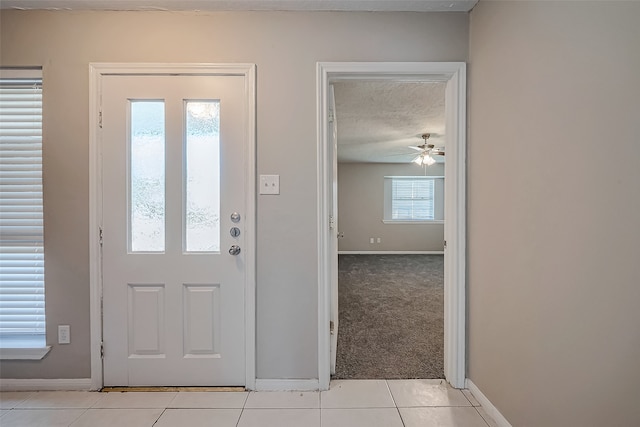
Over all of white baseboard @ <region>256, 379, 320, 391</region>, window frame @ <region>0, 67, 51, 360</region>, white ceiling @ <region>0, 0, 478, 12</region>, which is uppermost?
white ceiling @ <region>0, 0, 478, 12</region>

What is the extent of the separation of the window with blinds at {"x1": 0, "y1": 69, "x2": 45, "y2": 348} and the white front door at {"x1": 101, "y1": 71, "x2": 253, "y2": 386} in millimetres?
448

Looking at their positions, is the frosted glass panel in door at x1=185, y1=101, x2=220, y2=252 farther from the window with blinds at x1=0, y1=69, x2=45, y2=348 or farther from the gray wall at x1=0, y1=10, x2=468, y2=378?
the window with blinds at x1=0, y1=69, x2=45, y2=348

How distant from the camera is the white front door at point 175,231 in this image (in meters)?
1.68

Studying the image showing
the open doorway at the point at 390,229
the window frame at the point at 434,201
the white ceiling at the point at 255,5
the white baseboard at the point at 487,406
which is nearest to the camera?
the white baseboard at the point at 487,406

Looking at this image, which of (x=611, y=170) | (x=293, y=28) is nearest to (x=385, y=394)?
(x=611, y=170)

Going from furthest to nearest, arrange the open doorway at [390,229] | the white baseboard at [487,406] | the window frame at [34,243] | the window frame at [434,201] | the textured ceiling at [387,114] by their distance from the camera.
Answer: the window frame at [434,201] < the textured ceiling at [387,114] < the open doorway at [390,229] < the window frame at [34,243] < the white baseboard at [487,406]

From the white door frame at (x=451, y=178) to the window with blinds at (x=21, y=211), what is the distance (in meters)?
1.74

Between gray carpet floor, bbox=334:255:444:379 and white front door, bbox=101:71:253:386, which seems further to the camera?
gray carpet floor, bbox=334:255:444:379

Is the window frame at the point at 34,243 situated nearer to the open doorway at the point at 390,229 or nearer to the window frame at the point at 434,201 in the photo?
the open doorway at the point at 390,229

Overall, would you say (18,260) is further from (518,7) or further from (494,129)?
(518,7)

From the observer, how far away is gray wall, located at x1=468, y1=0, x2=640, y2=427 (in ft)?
2.77

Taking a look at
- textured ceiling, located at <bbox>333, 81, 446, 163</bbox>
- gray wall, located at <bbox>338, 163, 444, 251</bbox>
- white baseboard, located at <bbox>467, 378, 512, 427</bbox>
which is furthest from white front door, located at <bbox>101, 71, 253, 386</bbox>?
gray wall, located at <bbox>338, 163, 444, 251</bbox>

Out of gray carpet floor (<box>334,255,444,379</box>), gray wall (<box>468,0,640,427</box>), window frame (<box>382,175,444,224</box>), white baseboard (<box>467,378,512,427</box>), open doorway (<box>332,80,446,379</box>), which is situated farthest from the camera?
window frame (<box>382,175,444,224</box>)

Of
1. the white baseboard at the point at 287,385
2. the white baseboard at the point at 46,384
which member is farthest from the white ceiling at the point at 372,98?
the white baseboard at the point at 46,384
